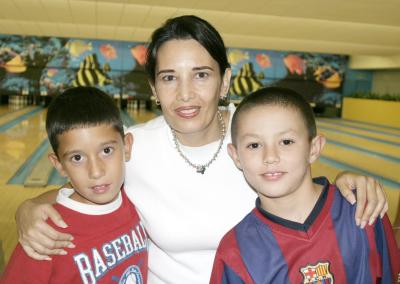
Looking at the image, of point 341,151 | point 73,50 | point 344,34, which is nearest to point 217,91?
point 341,151

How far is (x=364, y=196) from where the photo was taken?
1129 millimetres

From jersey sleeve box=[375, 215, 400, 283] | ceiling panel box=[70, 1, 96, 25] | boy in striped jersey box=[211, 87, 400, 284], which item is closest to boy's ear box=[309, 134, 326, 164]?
boy in striped jersey box=[211, 87, 400, 284]

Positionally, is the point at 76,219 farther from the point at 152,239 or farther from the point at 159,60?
the point at 159,60

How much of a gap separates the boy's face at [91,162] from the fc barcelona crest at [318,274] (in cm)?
58

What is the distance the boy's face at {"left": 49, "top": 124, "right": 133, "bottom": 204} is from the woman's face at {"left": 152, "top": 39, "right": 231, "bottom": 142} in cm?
22

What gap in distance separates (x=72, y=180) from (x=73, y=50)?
1338 cm

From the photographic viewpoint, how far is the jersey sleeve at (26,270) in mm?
1063

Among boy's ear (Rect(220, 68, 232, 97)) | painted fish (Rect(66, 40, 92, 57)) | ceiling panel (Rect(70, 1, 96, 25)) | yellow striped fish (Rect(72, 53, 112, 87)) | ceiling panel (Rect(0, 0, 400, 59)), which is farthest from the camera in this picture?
yellow striped fish (Rect(72, 53, 112, 87))

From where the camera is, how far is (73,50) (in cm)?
1370

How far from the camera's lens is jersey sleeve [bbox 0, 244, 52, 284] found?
1063 mm

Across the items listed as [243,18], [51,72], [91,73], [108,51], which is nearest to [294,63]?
[108,51]

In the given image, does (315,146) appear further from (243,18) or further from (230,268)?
(243,18)

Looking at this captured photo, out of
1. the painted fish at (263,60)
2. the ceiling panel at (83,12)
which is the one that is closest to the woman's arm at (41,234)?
the ceiling panel at (83,12)

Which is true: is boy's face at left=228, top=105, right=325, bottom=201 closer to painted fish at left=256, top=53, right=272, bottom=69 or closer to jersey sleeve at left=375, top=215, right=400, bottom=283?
jersey sleeve at left=375, top=215, right=400, bottom=283
